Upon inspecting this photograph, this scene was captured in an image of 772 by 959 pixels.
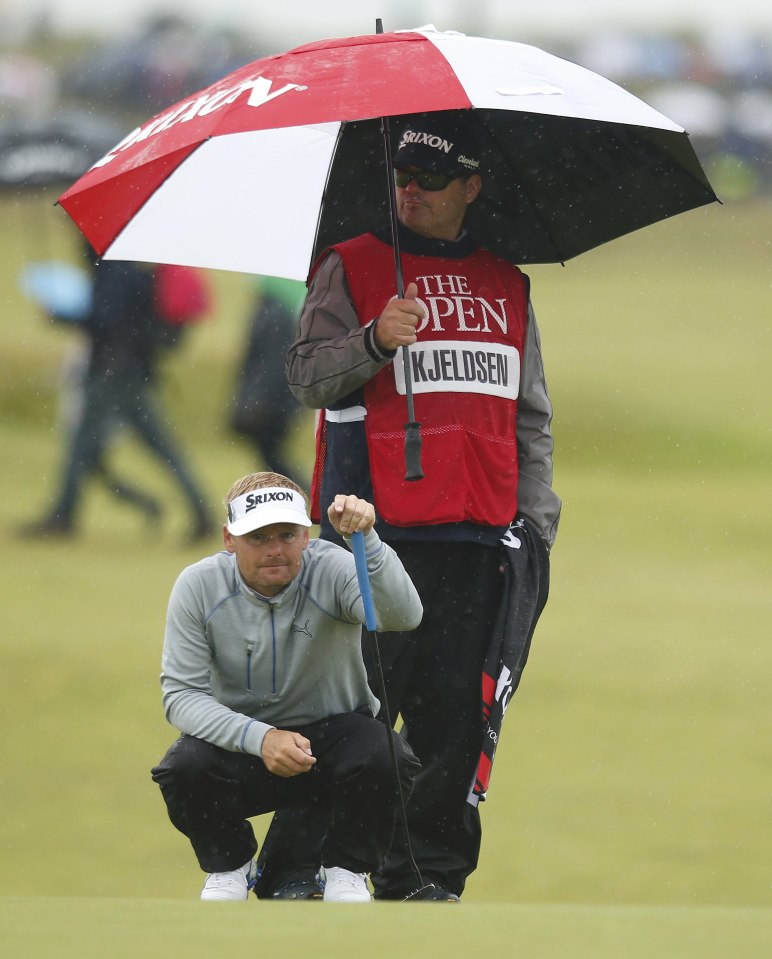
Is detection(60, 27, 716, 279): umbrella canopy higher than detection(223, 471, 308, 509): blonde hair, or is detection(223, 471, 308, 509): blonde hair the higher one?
detection(60, 27, 716, 279): umbrella canopy

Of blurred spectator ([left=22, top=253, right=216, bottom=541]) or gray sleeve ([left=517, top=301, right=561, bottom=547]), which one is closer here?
gray sleeve ([left=517, top=301, right=561, bottom=547])

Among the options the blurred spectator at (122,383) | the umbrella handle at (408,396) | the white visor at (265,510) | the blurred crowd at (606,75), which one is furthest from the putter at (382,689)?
the blurred crowd at (606,75)

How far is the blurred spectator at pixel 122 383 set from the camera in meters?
10.9

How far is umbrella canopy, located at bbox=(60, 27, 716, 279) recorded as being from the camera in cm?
429

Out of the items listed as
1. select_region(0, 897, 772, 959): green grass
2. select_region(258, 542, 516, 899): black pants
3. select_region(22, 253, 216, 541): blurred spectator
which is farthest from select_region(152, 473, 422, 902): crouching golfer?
select_region(22, 253, 216, 541): blurred spectator

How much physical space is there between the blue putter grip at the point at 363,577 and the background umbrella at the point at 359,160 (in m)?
0.41

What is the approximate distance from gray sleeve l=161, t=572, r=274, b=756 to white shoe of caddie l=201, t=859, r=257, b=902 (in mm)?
306

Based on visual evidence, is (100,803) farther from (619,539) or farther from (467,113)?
(619,539)

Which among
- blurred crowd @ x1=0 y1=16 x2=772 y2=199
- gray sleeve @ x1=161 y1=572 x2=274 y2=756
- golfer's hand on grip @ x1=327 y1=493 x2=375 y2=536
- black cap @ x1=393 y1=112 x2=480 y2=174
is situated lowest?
gray sleeve @ x1=161 y1=572 x2=274 y2=756

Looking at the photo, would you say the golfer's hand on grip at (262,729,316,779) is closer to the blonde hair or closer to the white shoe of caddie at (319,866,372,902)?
the white shoe of caddie at (319,866,372,902)

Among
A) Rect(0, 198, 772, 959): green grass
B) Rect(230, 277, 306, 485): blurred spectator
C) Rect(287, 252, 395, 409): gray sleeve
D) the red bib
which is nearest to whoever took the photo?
Rect(0, 198, 772, 959): green grass

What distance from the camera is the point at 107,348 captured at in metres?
11.4

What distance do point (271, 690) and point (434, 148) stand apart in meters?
1.32

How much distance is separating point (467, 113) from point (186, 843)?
2.62 meters
